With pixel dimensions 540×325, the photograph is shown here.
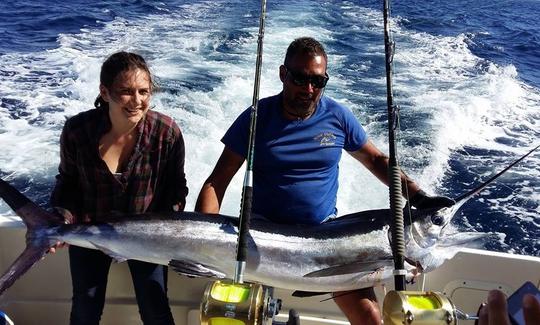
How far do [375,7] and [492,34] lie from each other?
2283 mm

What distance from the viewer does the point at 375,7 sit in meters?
10.9

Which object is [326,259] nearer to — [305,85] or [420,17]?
[305,85]

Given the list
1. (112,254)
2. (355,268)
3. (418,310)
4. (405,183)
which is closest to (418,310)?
(418,310)

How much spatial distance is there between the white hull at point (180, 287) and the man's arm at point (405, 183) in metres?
0.24

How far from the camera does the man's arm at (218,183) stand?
7.64 ft

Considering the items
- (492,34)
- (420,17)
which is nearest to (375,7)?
(420,17)

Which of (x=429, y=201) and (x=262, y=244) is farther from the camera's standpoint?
(x=429, y=201)

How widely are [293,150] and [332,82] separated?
4702 millimetres

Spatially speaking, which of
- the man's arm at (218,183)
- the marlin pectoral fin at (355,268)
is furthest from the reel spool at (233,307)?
the man's arm at (218,183)

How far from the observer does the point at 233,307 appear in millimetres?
1344

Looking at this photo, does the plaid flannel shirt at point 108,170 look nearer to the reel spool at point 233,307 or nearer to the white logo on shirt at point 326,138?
the white logo on shirt at point 326,138

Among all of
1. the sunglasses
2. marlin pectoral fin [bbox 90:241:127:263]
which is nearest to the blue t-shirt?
the sunglasses

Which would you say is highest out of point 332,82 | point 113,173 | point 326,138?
point 326,138

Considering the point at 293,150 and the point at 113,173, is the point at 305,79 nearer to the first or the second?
the point at 293,150
